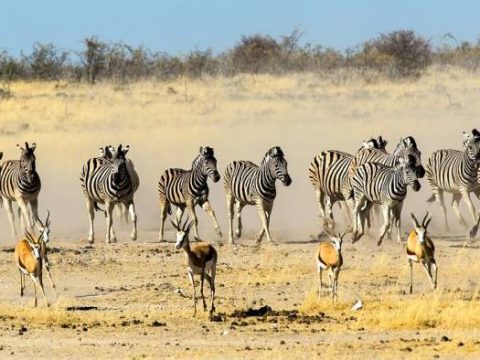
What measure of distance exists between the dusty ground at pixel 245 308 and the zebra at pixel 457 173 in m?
3.44

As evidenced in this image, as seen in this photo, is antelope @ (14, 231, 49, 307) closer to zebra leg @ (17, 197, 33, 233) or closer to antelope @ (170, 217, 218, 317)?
antelope @ (170, 217, 218, 317)

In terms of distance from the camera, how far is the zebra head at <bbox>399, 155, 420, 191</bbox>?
77.4 ft

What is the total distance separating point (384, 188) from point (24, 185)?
6096 millimetres

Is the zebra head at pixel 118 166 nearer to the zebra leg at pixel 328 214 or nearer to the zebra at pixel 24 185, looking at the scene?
the zebra at pixel 24 185

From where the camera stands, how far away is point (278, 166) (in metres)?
24.6

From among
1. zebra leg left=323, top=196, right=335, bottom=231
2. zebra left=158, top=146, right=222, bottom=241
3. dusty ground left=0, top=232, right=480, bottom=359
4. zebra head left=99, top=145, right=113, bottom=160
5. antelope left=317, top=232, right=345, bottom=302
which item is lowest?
dusty ground left=0, top=232, right=480, bottom=359

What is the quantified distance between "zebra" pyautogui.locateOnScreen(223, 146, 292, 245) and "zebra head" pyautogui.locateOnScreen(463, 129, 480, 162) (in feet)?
11.0

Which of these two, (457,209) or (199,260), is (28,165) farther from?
(199,260)

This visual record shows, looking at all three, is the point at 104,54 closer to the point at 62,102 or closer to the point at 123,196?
the point at 62,102

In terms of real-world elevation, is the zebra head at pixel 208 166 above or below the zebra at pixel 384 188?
above

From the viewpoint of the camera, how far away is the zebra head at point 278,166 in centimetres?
2450

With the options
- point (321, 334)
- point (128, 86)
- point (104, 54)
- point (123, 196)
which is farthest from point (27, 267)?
Answer: point (104, 54)

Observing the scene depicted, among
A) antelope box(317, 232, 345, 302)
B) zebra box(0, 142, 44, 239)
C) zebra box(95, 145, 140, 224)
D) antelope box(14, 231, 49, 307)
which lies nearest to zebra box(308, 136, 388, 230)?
zebra box(95, 145, 140, 224)

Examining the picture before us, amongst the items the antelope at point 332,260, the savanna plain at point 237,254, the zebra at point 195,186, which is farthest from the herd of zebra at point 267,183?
the antelope at point 332,260
